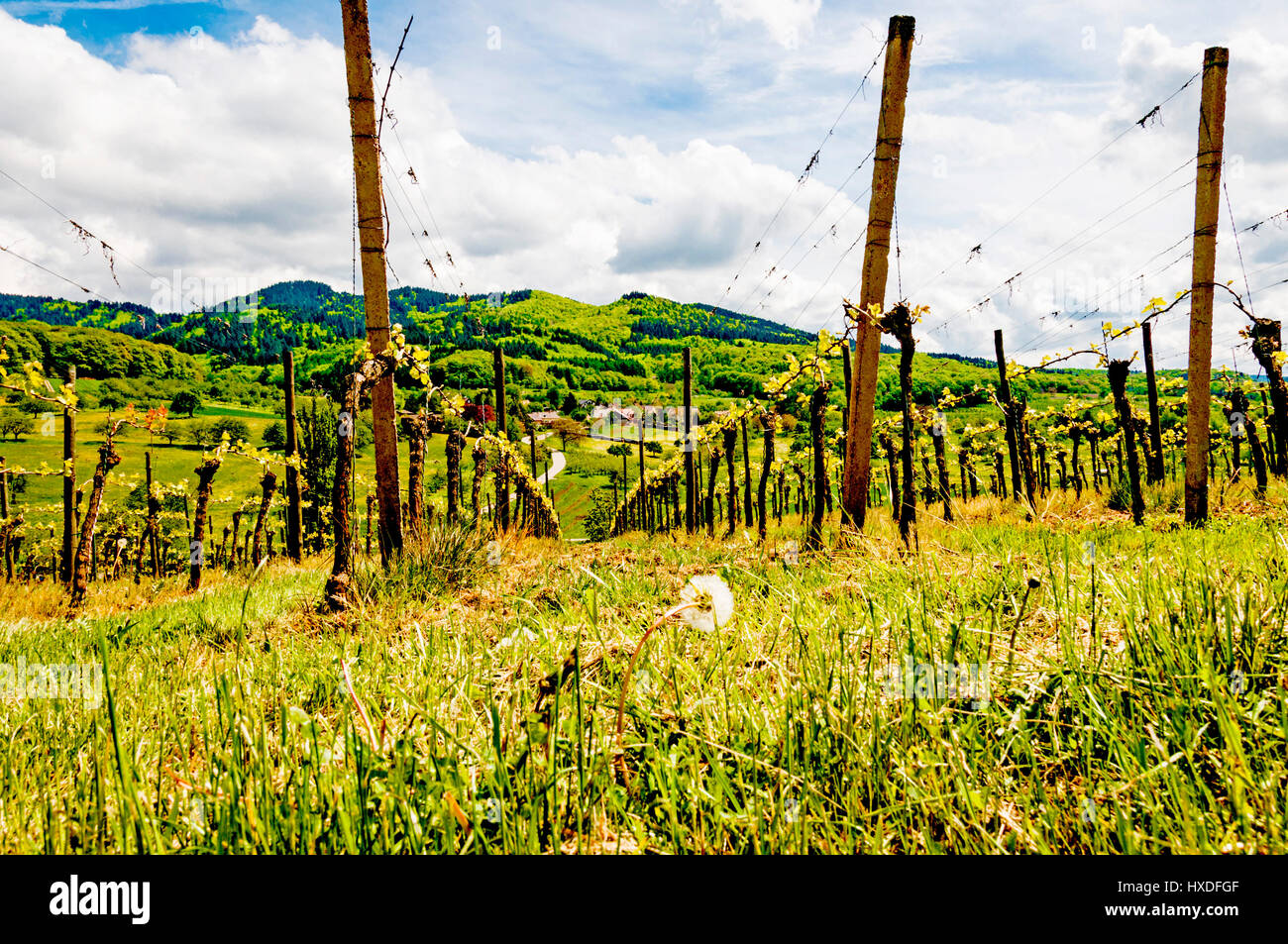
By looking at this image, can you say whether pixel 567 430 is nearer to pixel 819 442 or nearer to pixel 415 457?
pixel 415 457

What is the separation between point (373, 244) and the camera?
6.00 m

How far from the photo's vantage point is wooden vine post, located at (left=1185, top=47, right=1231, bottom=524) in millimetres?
6352

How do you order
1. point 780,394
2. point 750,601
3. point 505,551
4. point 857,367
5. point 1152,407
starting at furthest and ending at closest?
→ 1. point 1152,407
2. point 780,394
3. point 505,551
4. point 857,367
5. point 750,601

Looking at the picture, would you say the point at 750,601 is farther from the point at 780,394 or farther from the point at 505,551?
the point at 780,394

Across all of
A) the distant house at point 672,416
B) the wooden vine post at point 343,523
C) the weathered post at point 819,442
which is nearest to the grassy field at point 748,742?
the wooden vine post at point 343,523

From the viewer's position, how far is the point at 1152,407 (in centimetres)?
1152

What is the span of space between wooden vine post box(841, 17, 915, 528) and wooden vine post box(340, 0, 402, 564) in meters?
4.73

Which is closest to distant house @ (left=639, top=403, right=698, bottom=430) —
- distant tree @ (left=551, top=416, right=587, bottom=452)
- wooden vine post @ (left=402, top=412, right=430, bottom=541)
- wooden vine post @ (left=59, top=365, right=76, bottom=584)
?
wooden vine post @ (left=402, top=412, right=430, bottom=541)

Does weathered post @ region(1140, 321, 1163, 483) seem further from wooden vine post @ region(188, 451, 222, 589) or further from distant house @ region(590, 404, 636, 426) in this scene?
distant house @ region(590, 404, 636, 426)

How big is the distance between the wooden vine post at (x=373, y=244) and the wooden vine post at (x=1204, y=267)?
8.48 meters

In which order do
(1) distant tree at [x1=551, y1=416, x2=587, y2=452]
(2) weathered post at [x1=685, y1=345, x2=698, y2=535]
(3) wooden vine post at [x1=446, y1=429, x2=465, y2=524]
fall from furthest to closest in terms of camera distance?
(1) distant tree at [x1=551, y1=416, x2=587, y2=452] → (2) weathered post at [x1=685, y1=345, x2=698, y2=535] → (3) wooden vine post at [x1=446, y1=429, x2=465, y2=524]

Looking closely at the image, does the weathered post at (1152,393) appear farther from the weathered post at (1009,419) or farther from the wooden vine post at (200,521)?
the wooden vine post at (200,521)
